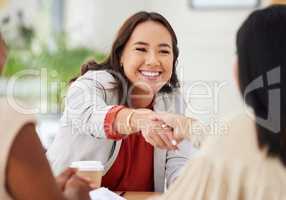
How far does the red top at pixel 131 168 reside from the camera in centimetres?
141

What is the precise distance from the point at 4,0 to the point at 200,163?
145 inches

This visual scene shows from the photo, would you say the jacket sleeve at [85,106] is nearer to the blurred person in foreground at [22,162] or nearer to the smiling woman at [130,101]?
the smiling woman at [130,101]

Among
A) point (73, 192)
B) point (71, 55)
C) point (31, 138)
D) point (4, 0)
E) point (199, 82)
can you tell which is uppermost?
point (4, 0)

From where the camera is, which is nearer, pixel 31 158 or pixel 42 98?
pixel 31 158

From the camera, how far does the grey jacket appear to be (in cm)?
137

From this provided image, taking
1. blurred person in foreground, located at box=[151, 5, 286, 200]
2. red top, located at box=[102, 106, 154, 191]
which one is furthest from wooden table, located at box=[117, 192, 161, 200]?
blurred person in foreground, located at box=[151, 5, 286, 200]

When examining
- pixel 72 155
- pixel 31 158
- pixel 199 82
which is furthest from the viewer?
pixel 199 82

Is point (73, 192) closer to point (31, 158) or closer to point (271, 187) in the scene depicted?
point (31, 158)

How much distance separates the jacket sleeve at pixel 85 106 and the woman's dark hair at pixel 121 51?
2.4 inches

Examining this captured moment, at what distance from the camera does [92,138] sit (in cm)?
140

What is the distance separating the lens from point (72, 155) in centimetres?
142

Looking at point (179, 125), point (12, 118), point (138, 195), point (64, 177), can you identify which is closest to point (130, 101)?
point (138, 195)

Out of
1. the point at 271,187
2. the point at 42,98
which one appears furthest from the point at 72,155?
the point at 271,187

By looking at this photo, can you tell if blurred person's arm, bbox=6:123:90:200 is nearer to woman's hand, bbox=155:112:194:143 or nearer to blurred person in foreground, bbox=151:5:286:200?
blurred person in foreground, bbox=151:5:286:200
